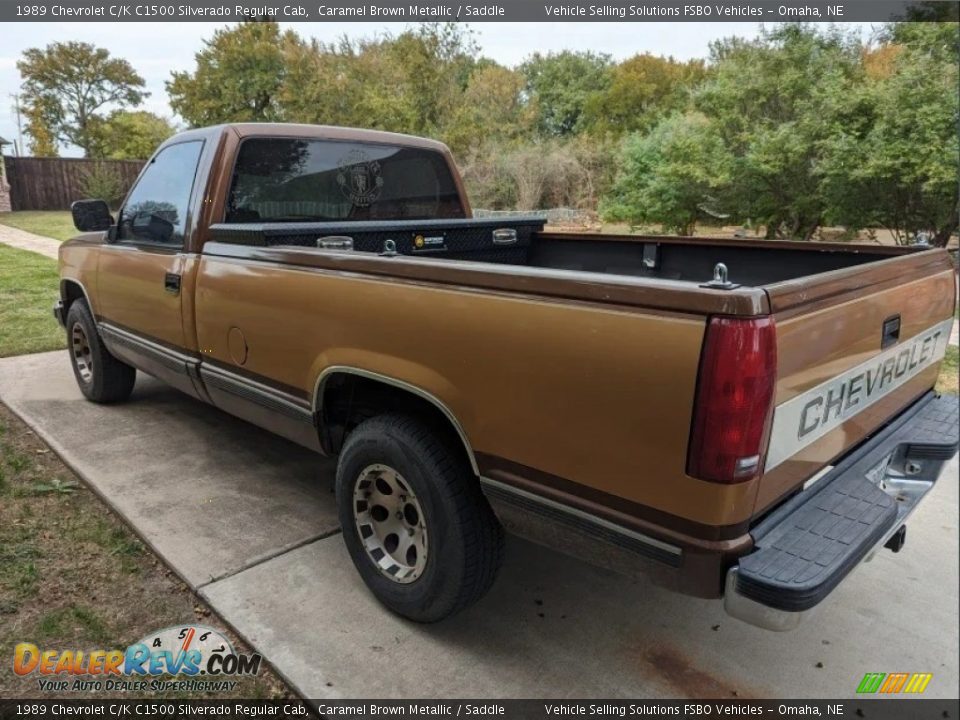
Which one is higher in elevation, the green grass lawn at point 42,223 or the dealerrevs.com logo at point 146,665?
the green grass lawn at point 42,223

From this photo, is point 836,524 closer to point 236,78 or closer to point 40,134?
point 40,134

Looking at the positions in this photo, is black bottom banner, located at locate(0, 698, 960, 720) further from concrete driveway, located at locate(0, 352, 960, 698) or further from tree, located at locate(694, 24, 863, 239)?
tree, located at locate(694, 24, 863, 239)

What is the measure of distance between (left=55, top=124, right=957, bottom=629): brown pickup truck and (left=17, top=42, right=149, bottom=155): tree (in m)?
12.6

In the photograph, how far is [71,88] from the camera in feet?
62.3

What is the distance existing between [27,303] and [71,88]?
14.0m

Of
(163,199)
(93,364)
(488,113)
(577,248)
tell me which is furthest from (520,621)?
(488,113)

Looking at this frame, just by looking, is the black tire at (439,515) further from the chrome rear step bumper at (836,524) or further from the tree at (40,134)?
the tree at (40,134)

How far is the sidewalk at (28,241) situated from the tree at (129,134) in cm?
1959

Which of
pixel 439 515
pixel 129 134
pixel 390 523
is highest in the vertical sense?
pixel 129 134

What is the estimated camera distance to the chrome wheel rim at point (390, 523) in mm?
2625

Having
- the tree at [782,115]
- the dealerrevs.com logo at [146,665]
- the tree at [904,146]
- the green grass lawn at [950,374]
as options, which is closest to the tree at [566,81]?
the tree at [782,115]

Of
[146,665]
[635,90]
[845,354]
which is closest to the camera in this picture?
[845,354]

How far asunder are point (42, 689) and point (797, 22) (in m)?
15.0

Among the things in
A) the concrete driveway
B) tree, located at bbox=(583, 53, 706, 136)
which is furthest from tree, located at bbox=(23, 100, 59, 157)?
tree, located at bbox=(583, 53, 706, 136)
